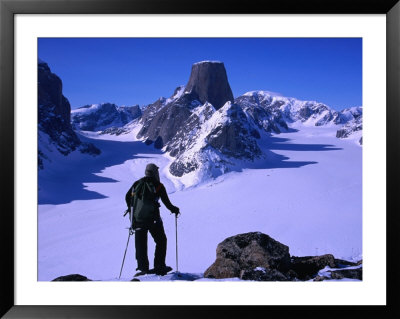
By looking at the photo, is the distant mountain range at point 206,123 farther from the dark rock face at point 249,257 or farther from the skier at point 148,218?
the skier at point 148,218

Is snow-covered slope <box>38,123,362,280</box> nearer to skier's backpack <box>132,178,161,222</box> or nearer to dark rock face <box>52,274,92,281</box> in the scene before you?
dark rock face <box>52,274,92,281</box>

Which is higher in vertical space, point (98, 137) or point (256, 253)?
point (98, 137)

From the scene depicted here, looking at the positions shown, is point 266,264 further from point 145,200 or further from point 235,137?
point 235,137

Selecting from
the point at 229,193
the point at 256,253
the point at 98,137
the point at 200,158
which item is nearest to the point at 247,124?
the point at 200,158

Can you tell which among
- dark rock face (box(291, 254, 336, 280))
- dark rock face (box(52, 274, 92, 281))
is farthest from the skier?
dark rock face (box(291, 254, 336, 280))

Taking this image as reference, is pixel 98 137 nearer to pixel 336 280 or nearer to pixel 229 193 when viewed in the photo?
pixel 229 193

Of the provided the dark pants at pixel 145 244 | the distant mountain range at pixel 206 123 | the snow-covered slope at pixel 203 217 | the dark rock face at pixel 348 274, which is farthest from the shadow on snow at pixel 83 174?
the dark rock face at pixel 348 274

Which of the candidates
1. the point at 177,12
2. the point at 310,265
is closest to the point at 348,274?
the point at 310,265
